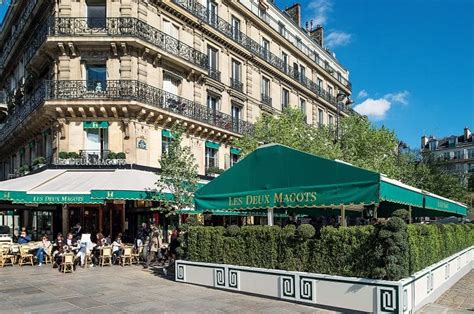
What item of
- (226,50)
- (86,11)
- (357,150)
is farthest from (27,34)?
(357,150)

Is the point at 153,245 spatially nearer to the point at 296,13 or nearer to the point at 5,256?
the point at 5,256

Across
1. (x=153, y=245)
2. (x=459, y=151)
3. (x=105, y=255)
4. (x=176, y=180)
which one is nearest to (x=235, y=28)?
(x=176, y=180)

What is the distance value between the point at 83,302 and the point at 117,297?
2.65ft

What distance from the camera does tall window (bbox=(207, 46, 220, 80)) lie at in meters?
26.7

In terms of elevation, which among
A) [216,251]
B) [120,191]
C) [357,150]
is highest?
[357,150]

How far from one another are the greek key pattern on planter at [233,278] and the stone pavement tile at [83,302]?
2986mm

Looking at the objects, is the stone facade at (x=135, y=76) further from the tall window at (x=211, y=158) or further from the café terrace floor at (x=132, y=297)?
the café terrace floor at (x=132, y=297)

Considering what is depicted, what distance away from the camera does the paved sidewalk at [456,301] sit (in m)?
8.84

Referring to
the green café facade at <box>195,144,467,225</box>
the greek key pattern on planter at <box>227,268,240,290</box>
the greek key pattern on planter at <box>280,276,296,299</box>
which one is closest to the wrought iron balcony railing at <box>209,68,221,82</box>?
the green café facade at <box>195,144,467,225</box>

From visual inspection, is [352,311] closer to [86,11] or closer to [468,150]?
[86,11]

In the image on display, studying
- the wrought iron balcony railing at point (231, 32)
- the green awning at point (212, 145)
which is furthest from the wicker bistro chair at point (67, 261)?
the wrought iron balcony railing at point (231, 32)

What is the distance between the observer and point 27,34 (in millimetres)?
27250

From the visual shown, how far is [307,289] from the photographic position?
9.33 metres

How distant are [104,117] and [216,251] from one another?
12.0m
